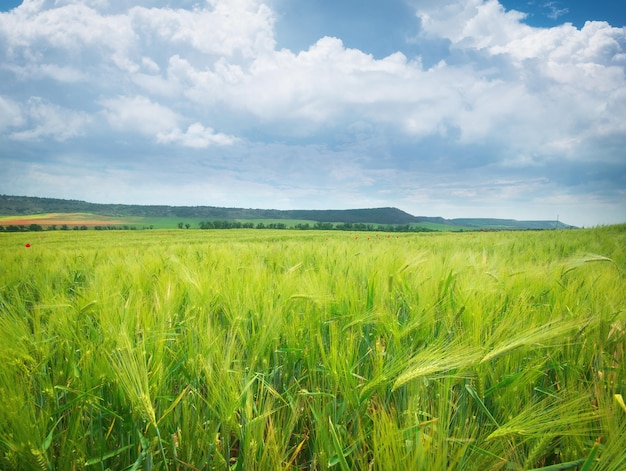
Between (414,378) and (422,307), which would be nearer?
(414,378)

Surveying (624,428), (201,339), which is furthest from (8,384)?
(624,428)

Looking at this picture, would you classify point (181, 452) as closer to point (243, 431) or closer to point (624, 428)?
point (243, 431)

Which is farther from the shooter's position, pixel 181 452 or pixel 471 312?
pixel 471 312

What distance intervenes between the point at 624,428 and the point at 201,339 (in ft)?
3.86

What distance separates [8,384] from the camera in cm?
82

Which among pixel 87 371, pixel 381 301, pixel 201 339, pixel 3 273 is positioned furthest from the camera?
pixel 3 273

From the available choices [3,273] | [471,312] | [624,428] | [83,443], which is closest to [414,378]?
[624,428]

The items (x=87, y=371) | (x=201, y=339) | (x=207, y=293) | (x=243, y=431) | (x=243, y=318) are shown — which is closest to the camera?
(x=243, y=431)

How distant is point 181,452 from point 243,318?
1.63ft

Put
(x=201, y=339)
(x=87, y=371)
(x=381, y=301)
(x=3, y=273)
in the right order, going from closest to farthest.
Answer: (x=87, y=371)
(x=201, y=339)
(x=381, y=301)
(x=3, y=273)

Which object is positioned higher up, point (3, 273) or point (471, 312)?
point (471, 312)

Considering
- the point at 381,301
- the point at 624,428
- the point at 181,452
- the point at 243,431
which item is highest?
the point at 381,301

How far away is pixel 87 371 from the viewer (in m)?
0.90

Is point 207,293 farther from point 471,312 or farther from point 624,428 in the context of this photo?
point 624,428
